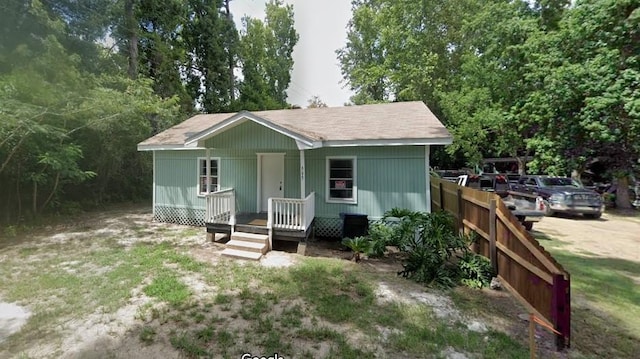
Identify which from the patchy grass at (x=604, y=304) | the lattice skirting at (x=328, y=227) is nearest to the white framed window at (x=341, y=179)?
the lattice skirting at (x=328, y=227)

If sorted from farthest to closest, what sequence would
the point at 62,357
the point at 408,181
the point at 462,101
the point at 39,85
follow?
the point at 462,101 → the point at 39,85 → the point at 408,181 → the point at 62,357

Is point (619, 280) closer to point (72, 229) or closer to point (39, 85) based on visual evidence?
point (72, 229)

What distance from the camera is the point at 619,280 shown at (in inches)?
221

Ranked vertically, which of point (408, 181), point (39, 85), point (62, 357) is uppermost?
point (39, 85)

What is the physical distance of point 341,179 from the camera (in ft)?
27.3

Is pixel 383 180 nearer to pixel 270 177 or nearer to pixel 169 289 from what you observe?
pixel 270 177

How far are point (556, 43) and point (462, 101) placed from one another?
7.89m

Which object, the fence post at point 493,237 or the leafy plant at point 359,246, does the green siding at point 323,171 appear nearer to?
the leafy plant at point 359,246

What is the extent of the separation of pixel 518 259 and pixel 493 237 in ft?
3.13

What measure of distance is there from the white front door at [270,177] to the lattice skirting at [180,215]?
235 cm

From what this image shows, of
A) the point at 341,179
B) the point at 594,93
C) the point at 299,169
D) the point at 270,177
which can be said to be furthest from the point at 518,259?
the point at 270,177

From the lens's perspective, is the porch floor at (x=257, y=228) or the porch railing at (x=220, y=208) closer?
the porch floor at (x=257, y=228)

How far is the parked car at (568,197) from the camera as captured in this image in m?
11.1

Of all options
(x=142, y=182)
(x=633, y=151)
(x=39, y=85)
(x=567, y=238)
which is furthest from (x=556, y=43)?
(x=142, y=182)
